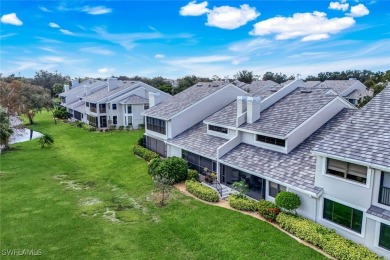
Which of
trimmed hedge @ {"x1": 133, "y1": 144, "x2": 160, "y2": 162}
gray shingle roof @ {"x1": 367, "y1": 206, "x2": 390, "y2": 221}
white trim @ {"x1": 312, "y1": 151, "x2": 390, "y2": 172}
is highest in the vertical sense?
white trim @ {"x1": 312, "y1": 151, "x2": 390, "y2": 172}

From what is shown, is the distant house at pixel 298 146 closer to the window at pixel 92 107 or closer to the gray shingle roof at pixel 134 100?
the gray shingle roof at pixel 134 100

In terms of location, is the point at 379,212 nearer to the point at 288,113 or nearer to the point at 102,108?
the point at 288,113

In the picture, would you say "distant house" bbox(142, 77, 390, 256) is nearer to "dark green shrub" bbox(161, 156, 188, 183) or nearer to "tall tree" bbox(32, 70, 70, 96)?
"dark green shrub" bbox(161, 156, 188, 183)

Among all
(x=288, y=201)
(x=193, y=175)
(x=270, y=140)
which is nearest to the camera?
(x=288, y=201)

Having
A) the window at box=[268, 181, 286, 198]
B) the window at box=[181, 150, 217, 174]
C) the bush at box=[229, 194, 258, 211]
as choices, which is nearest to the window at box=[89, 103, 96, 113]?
the window at box=[181, 150, 217, 174]

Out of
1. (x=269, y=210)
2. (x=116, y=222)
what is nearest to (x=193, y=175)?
(x=116, y=222)

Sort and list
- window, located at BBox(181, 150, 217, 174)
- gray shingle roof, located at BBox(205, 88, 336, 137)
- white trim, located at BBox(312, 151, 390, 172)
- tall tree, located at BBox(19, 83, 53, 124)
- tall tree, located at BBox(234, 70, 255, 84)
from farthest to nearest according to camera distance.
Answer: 1. tall tree, located at BBox(234, 70, 255, 84)
2. tall tree, located at BBox(19, 83, 53, 124)
3. window, located at BBox(181, 150, 217, 174)
4. gray shingle roof, located at BBox(205, 88, 336, 137)
5. white trim, located at BBox(312, 151, 390, 172)

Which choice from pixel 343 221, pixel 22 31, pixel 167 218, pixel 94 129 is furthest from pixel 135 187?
pixel 94 129
